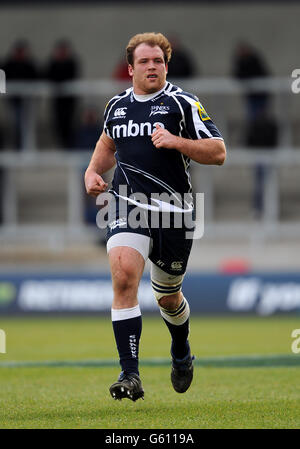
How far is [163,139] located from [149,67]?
61 cm

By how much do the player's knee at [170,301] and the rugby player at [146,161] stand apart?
18 cm

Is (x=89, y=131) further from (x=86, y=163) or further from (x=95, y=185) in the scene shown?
(x=95, y=185)

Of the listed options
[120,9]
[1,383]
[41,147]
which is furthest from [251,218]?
[1,383]

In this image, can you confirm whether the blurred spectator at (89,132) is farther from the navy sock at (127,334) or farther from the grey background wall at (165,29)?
the navy sock at (127,334)

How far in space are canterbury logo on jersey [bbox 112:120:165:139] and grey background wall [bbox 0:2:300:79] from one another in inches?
621

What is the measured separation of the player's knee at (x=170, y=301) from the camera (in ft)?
26.1

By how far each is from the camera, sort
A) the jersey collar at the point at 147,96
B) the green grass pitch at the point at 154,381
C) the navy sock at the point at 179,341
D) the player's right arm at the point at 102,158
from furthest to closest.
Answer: the navy sock at the point at 179,341, the player's right arm at the point at 102,158, the jersey collar at the point at 147,96, the green grass pitch at the point at 154,381

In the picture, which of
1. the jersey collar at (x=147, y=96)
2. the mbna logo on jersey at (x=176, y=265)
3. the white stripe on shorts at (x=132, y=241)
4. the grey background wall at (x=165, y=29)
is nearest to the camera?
the white stripe on shorts at (x=132, y=241)

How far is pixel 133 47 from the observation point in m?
7.55

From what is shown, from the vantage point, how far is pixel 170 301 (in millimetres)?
7957

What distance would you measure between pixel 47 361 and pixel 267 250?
8841 millimetres

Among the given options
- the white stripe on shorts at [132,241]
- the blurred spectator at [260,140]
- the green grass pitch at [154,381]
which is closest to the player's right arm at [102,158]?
the white stripe on shorts at [132,241]

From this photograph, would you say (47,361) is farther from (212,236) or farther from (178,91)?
(212,236)

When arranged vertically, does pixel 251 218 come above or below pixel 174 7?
below
